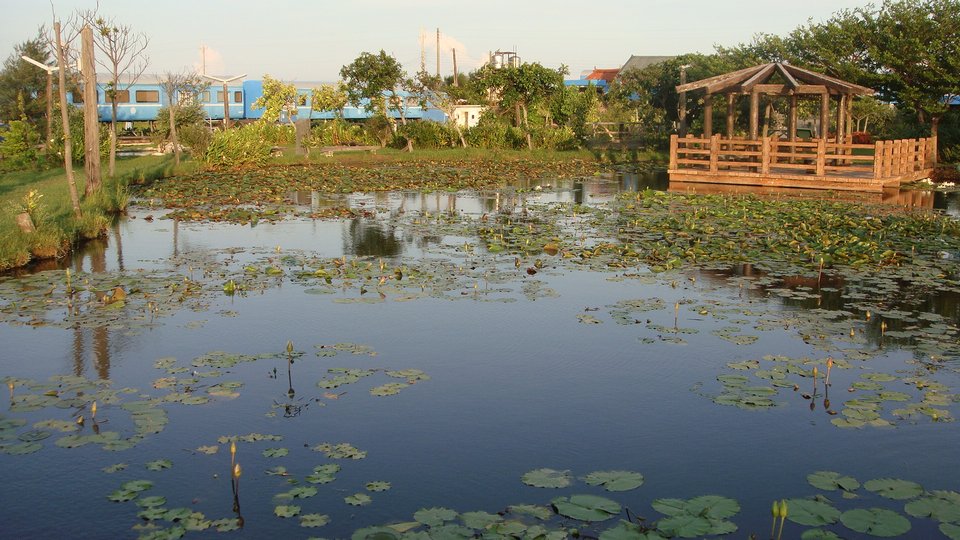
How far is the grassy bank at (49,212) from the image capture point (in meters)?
11.8

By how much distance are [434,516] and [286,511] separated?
32.5 inches

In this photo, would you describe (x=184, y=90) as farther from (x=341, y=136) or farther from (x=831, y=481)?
(x=831, y=481)

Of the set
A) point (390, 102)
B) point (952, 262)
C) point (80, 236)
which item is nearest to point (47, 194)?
point (80, 236)

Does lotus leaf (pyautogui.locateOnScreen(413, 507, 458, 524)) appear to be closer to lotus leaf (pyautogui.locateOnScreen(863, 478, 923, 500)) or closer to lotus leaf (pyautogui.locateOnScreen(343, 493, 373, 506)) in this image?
lotus leaf (pyautogui.locateOnScreen(343, 493, 373, 506))

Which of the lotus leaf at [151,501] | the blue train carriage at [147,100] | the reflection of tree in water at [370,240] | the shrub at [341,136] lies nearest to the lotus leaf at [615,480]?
the lotus leaf at [151,501]

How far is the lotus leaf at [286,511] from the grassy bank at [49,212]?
8.08 meters

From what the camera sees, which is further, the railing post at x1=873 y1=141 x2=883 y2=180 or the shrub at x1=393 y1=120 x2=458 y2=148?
the shrub at x1=393 y1=120 x2=458 y2=148

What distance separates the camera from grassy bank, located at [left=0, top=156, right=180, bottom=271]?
11.8 m

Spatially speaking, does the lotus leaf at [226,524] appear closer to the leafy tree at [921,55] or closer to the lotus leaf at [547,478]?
the lotus leaf at [547,478]

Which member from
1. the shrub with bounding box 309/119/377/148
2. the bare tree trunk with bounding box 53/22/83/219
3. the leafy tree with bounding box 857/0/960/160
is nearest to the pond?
the bare tree trunk with bounding box 53/22/83/219

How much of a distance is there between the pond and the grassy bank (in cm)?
56

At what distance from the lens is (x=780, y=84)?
24.8 meters

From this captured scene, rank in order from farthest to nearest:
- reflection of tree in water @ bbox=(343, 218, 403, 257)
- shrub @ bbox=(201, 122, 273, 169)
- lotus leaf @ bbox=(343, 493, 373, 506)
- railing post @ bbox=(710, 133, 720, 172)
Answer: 1. shrub @ bbox=(201, 122, 273, 169)
2. railing post @ bbox=(710, 133, 720, 172)
3. reflection of tree in water @ bbox=(343, 218, 403, 257)
4. lotus leaf @ bbox=(343, 493, 373, 506)

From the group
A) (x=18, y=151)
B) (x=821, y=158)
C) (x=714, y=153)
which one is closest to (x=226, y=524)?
(x=821, y=158)
